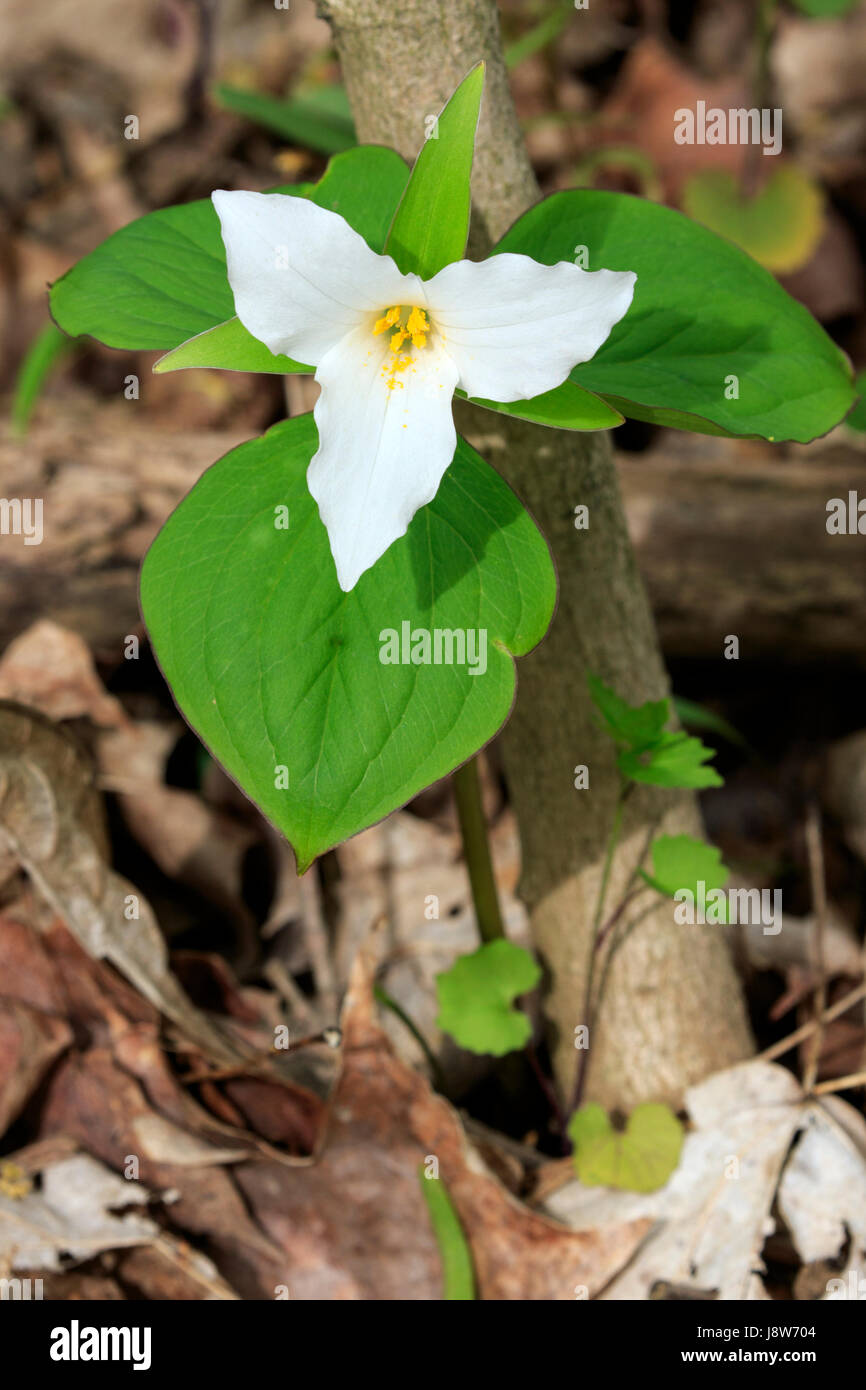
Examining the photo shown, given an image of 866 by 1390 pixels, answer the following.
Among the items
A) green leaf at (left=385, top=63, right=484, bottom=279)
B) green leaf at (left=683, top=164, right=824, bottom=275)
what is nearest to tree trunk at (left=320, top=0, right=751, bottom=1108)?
green leaf at (left=385, top=63, right=484, bottom=279)

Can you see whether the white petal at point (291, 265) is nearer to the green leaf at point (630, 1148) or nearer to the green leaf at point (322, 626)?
the green leaf at point (322, 626)

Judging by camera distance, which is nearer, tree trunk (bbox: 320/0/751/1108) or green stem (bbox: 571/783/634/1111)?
tree trunk (bbox: 320/0/751/1108)

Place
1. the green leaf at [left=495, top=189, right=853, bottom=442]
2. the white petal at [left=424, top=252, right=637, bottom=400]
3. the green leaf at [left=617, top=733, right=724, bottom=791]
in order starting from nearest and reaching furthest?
the white petal at [left=424, top=252, right=637, bottom=400]
the green leaf at [left=495, top=189, right=853, bottom=442]
the green leaf at [left=617, top=733, right=724, bottom=791]

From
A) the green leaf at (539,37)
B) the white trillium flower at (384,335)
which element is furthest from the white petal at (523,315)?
the green leaf at (539,37)

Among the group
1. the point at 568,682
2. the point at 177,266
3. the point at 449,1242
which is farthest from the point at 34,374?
the point at 449,1242

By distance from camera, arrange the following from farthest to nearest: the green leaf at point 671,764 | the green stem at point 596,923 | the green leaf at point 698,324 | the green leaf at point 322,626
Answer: the green stem at point 596,923
the green leaf at point 671,764
the green leaf at point 698,324
the green leaf at point 322,626

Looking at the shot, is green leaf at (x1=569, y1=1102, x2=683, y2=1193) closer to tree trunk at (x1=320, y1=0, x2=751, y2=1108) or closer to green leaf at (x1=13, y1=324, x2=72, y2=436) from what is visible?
tree trunk at (x1=320, y1=0, x2=751, y2=1108)
